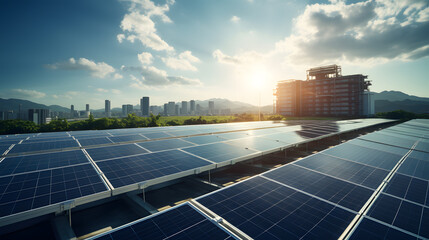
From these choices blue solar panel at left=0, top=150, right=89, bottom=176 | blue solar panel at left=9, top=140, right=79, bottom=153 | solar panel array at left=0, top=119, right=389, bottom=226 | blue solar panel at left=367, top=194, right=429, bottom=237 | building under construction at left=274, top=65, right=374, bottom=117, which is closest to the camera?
blue solar panel at left=367, top=194, right=429, bottom=237

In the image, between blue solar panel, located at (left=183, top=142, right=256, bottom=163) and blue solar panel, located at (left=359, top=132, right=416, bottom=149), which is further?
blue solar panel, located at (left=359, top=132, right=416, bottom=149)

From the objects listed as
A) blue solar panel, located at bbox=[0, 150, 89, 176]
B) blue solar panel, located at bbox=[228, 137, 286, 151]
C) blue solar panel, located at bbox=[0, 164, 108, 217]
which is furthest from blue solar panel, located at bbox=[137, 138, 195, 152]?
blue solar panel, located at bbox=[0, 164, 108, 217]

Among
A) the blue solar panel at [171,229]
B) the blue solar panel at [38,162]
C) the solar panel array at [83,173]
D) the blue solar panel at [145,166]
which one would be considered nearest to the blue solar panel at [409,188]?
the solar panel array at [83,173]

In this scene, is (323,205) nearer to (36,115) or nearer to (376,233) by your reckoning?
(376,233)

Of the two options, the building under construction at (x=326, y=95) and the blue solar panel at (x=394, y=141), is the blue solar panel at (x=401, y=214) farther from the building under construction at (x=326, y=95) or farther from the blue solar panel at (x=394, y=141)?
the building under construction at (x=326, y=95)

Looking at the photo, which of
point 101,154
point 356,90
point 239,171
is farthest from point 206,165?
point 356,90

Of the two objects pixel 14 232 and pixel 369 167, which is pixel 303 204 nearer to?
pixel 369 167

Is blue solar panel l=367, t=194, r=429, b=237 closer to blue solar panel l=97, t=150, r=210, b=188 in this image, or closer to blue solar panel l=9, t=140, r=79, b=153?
blue solar panel l=97, t=150, r=210, b=188

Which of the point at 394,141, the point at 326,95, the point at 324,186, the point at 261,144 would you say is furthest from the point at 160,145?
the point at 326,95
